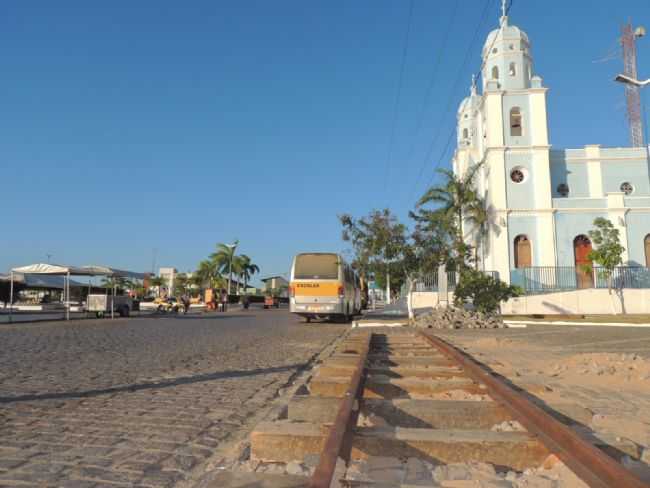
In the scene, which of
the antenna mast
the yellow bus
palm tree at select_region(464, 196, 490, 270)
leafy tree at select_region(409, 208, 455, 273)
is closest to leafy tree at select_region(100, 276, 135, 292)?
the yellow bus

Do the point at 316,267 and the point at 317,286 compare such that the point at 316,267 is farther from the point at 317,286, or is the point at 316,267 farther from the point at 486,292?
the point at 486,292

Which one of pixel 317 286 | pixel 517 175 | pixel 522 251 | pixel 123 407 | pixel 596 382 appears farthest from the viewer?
pixel 517 175

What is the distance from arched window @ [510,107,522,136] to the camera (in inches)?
1390

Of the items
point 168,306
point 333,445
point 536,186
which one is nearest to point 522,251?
point 536,186

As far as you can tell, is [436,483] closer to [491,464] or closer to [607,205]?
[491,464]

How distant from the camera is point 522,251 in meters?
33.9

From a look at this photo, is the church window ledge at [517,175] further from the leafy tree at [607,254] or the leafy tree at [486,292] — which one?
the leafy tree at [486,292]

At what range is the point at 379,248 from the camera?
21688 millimetres

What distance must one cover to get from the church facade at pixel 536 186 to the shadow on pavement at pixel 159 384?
26.0 metres

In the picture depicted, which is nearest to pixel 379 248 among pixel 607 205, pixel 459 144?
pixel 607 205

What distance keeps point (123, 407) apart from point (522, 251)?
33.0 meters

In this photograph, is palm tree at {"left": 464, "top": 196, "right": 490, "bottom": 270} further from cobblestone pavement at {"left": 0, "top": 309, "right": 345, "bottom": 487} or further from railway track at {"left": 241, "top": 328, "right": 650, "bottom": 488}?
railway track at {"left": 241, "top": 328, "right": 650, "bottom": 488}

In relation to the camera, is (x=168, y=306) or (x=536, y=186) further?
(x=536, y=186)

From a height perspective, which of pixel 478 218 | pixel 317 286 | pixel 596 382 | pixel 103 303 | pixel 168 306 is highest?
pixel 478 218
